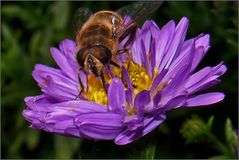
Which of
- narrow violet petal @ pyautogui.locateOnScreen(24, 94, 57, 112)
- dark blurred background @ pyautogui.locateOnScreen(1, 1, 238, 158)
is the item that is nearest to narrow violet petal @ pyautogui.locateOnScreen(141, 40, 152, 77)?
narrow violet petal @ pyautogui.locateOnScreen(24, 94, 57, 112)

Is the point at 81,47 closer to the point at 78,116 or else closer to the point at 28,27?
the point at 78,116

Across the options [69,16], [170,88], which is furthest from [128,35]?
[69,16]

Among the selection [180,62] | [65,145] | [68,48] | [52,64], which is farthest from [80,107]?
[52,64]

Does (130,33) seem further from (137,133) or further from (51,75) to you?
(137,133)

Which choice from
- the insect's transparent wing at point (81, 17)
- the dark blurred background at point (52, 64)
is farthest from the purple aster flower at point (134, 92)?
the dark blurred background at point (52, 64)

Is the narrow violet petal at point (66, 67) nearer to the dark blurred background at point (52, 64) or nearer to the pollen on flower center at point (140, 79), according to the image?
the pollen on flower center at point (140, 79)

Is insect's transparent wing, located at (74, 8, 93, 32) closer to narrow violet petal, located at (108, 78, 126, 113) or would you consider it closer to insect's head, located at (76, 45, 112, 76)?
insect's head, located at (76, 45, 112, 76)
